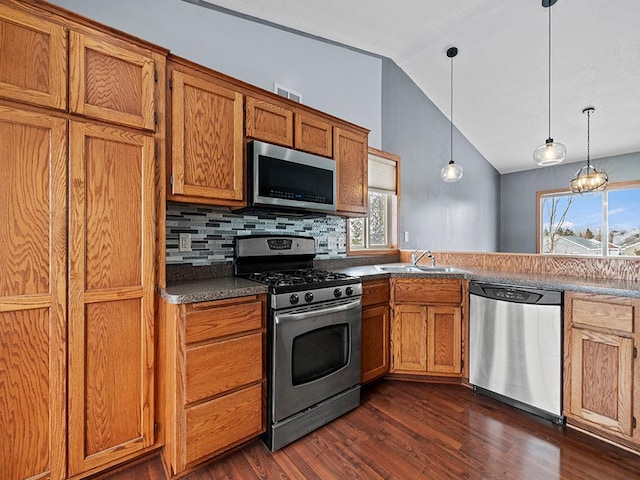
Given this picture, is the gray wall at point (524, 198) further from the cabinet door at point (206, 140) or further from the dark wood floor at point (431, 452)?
the cabinet door at point (206, 140)

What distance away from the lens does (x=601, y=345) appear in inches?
69.1

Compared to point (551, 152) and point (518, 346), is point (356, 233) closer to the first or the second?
point (518, 346)

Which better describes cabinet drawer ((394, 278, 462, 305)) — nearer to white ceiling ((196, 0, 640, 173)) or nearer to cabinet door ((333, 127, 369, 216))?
cabinet door ((333, 127, 369, 216))

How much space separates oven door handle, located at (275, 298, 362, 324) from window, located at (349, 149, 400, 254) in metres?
1.19

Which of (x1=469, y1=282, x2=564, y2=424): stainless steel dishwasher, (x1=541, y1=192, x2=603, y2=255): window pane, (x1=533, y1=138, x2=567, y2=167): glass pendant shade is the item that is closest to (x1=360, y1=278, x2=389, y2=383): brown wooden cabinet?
(x1=469, y1=282, x2=564, y2=424): stainless steel dishwasher

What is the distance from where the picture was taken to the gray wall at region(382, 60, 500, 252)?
373cm

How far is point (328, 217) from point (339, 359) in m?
1.34

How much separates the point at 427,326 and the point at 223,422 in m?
1.69

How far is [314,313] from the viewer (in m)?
1.87

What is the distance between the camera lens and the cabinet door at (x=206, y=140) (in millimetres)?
1699

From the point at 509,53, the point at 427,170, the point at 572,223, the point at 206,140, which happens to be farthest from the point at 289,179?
the point at 572,223

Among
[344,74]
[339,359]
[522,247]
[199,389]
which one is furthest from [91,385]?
[522,247]

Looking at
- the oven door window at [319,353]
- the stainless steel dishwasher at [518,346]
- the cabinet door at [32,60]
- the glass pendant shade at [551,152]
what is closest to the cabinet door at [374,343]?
the oven door window at [319,353]

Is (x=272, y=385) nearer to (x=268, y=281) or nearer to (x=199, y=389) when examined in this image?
(x=199, y=389)
